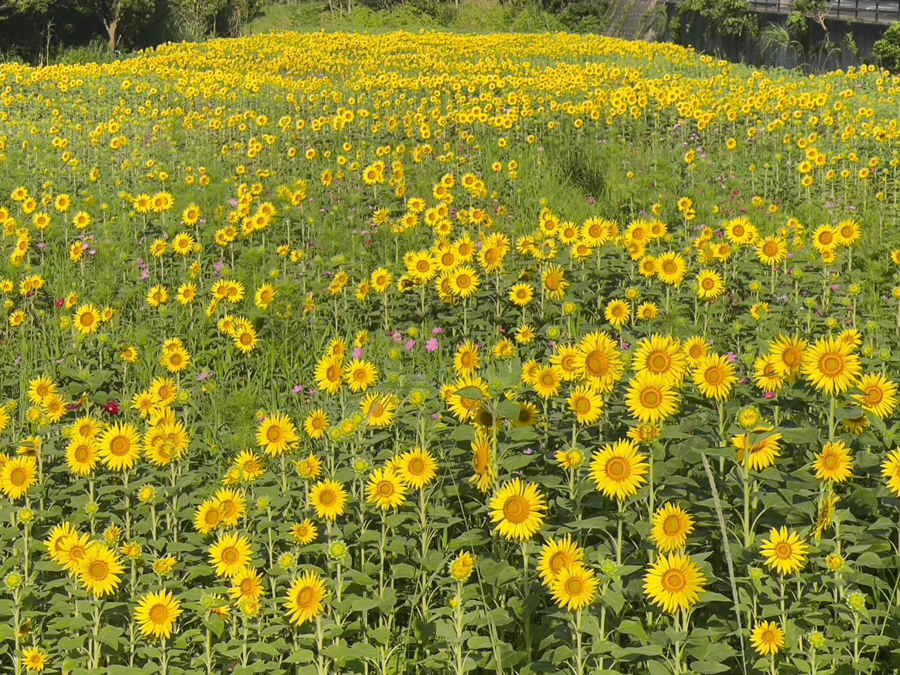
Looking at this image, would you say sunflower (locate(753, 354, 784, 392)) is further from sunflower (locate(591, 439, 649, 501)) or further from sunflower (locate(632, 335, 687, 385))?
sunflower (locate(591, 439, 649, 501))

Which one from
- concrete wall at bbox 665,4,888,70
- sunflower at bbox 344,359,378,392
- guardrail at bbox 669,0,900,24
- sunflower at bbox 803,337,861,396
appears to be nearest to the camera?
sunflower at bbox 803,337,861,396

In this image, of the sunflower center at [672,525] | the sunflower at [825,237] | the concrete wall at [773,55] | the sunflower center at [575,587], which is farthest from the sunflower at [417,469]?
the concrete wall at [773,55]

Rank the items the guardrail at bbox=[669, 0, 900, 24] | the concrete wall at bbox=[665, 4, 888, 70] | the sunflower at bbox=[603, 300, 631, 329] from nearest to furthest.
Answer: the sunflower at bbox=[603, 300, 631, 329], the guardrail at bbox=[669, 0, 900, 24], the concrete wall at bbox=[665, 4, 888, 70]

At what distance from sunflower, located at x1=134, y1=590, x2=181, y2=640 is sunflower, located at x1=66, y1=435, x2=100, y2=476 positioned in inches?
24.1

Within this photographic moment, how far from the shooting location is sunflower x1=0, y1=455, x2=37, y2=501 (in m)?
2.81

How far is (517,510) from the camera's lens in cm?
221

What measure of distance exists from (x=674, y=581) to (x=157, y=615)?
1.55 m

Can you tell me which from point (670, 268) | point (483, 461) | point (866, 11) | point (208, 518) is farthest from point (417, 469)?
point (866, 11)

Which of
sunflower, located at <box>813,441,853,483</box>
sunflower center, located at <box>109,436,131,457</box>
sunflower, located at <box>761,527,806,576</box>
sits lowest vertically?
sunflower center, located at <box>109,436,131,457</box>

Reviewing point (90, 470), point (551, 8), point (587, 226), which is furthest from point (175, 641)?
point (551, 8)

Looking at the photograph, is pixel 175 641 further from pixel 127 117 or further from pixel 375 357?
pixel 127 117

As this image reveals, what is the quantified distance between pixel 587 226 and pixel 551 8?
134 feet

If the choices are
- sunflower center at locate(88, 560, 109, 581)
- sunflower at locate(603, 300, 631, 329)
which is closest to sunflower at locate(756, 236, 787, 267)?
sunflower at locate(603, 300, 631, 329)

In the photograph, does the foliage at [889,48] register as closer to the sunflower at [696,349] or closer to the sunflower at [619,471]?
the sunflower at [696,349]
